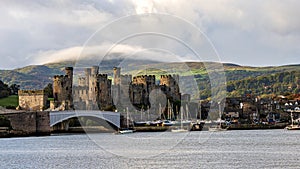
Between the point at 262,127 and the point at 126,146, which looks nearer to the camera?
the point at 126,146

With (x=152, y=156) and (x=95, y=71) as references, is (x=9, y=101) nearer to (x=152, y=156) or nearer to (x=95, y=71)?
(x=95, y=71)

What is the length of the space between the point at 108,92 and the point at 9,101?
17.4 meters

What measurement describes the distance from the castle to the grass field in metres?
7.49

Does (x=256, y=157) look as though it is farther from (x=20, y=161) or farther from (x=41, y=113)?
(x=41, y=113)

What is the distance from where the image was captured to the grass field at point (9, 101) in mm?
90562

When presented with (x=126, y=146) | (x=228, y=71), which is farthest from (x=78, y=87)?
(x=228, y=71)

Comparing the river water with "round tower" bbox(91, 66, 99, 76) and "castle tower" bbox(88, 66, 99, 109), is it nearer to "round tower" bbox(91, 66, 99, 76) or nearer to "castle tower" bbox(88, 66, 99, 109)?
"castle tower" bbox(88, 66, 99, 109)

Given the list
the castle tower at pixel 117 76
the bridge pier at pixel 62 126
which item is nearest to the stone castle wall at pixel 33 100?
the castle tower at pixel 117 76

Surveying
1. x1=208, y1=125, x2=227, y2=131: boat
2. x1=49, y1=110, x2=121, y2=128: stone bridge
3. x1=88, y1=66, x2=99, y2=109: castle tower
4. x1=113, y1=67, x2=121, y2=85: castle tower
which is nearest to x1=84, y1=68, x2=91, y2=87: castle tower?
x1=88, y1=66, x2=99, y2=109: castle tower

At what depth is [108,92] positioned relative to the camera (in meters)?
82.4

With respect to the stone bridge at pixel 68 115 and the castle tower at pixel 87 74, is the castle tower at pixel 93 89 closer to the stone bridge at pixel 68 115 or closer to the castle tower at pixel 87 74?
the castle tower at pixel 87 74

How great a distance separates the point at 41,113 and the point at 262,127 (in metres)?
28.8

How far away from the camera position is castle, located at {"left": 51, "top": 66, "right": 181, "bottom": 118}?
81.8 metres

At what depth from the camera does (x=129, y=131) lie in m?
72.2
